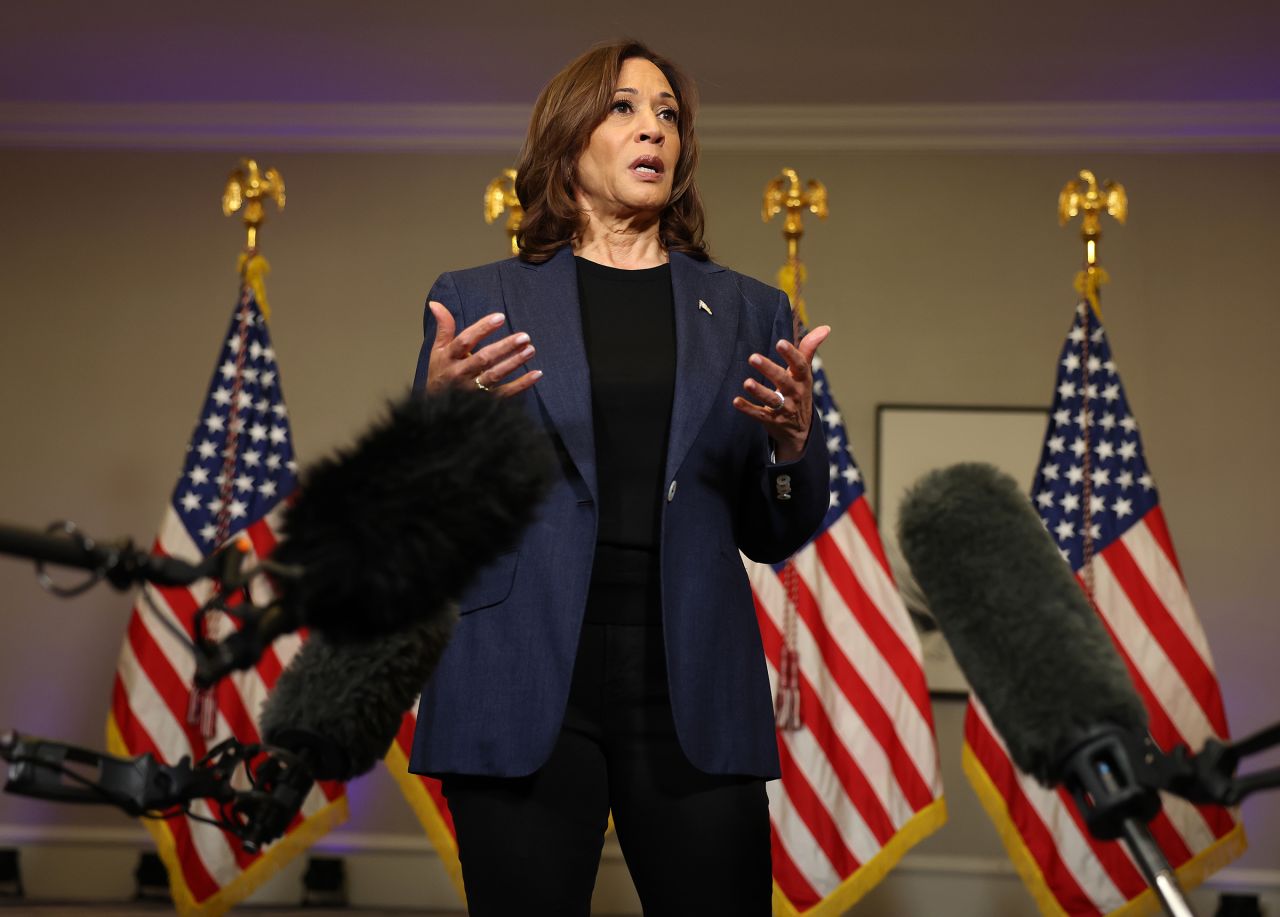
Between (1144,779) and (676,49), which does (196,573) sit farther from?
(676,49)

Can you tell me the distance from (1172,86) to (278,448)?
3496mm

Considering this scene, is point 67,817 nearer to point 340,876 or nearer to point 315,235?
point 340,876

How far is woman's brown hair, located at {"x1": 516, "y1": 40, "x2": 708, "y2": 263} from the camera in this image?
5.99ft

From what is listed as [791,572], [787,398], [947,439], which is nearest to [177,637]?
[787,398]

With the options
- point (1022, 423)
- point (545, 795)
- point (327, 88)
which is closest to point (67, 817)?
point (327, 88)

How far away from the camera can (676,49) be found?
498cm

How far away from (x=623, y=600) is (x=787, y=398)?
0.29 m

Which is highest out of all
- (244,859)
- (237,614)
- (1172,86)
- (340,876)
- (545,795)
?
(1172,86)

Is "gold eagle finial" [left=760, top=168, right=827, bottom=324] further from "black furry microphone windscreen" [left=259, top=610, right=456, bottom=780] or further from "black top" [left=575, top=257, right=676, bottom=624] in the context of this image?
"black furry microphone windscreen" [left=259, top=610, right=456, bottom=780]

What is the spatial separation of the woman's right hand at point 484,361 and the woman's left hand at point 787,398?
245 mm

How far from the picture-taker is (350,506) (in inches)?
32.7

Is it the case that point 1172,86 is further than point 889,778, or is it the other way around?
point 1172,86

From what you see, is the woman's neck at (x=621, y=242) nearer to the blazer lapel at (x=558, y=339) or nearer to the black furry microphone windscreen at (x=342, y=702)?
the blazer lapel at (x=558, y=339)

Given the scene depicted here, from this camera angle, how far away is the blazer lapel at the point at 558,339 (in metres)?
1.57
